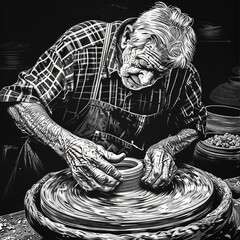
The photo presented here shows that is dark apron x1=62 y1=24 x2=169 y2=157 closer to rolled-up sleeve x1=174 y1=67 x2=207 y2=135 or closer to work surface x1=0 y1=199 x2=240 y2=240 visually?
rolled-up sleeve x1=174 y1=67 x2=207 y2=135

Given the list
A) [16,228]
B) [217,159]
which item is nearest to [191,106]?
[217,159]

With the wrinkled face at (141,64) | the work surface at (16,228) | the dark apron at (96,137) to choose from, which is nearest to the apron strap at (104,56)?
the dark apron at (96,137)

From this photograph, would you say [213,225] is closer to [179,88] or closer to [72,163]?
[72,163]

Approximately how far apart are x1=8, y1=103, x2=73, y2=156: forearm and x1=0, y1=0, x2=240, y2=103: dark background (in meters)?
0.17

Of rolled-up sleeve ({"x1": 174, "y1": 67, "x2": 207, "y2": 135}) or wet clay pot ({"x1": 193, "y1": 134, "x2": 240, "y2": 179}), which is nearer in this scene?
rolled-up sleeve ({"x1": 174, "y1": 67, "x2": 207, "y2": 135})

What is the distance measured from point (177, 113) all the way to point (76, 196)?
0.86 meters

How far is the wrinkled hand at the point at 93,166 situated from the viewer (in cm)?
205

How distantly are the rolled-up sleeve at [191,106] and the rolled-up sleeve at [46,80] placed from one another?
75 cm

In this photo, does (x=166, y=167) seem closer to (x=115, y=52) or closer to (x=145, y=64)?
(x=145, y=64)

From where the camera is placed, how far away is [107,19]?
2.25 meters

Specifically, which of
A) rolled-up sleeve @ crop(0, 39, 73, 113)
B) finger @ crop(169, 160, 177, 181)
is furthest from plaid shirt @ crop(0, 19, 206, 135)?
finger @ crop(169, 160, 177, 181)

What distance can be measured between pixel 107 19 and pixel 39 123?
26.8 inches

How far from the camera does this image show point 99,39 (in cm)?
228

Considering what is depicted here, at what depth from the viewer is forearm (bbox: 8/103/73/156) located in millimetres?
2171
